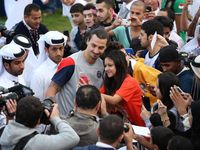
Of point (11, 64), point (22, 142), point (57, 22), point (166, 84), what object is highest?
point (11, 64)

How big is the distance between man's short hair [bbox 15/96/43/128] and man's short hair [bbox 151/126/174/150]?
101 cm

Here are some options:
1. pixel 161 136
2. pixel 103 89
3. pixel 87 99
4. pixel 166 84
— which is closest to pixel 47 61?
pixel 103 89

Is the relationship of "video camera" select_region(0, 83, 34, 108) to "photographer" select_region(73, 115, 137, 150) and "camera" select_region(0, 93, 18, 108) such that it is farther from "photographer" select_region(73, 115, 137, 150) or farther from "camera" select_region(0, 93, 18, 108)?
"photographer" select_region(73, 115, 137, 150)

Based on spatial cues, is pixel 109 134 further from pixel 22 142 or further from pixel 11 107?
pixel 11 107

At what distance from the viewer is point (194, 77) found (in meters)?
5.94

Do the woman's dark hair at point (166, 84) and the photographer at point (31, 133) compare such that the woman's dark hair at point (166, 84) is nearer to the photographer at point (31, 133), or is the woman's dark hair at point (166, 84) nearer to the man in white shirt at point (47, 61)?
the photographer at point (31, 133)

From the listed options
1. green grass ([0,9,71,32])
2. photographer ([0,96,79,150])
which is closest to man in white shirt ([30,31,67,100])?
photographer ([0,96,79,150])

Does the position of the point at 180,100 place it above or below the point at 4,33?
below

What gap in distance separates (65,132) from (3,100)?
83 cm

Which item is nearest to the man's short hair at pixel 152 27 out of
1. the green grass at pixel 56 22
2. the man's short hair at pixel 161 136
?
the man's short hair at pixel 161 136

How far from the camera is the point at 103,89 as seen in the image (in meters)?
6.27

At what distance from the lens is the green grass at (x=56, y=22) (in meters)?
14.7

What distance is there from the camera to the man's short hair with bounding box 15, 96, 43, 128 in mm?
4879

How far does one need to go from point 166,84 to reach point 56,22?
10.00m
